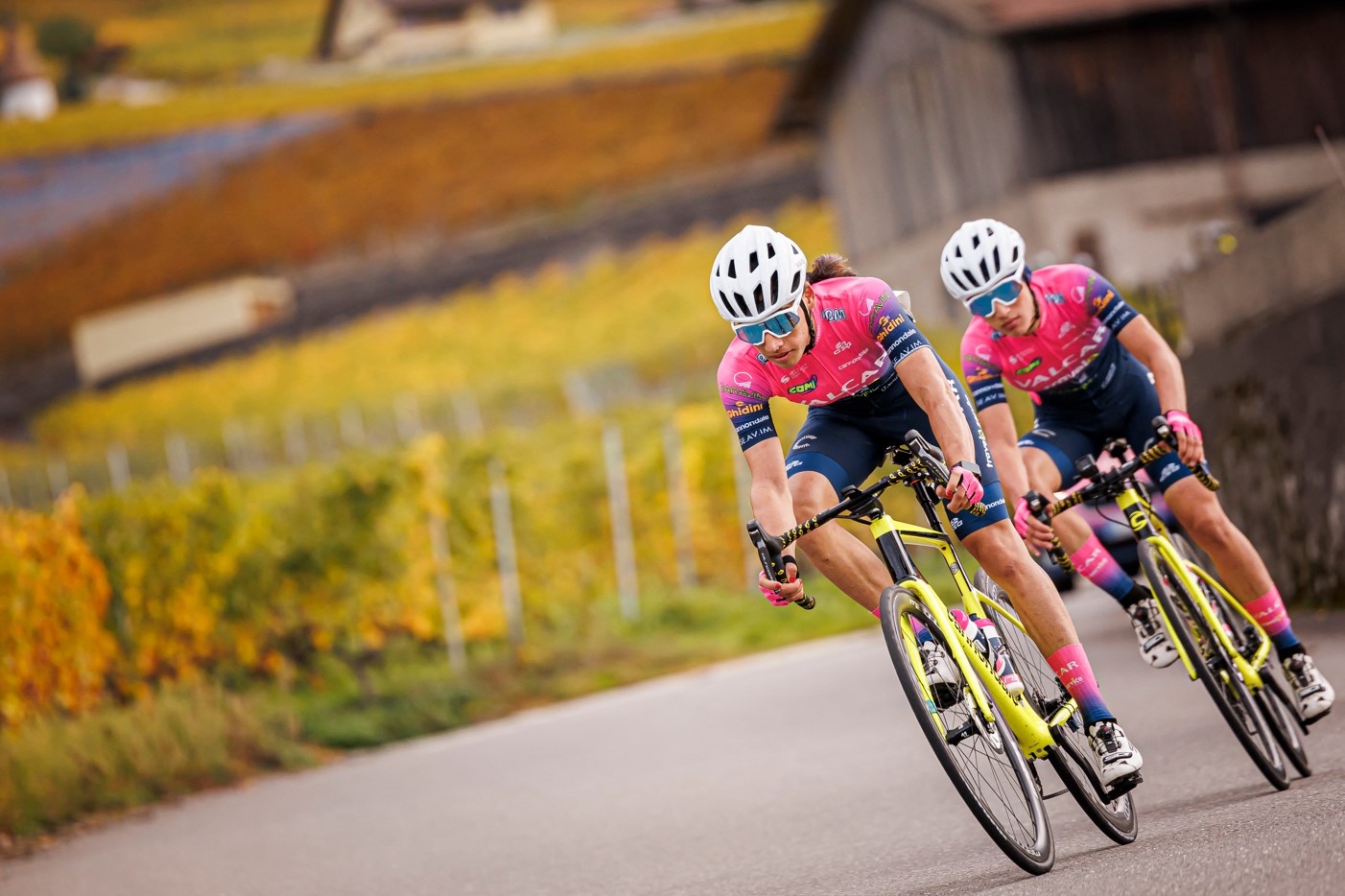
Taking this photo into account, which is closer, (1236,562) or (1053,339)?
(1236,562)

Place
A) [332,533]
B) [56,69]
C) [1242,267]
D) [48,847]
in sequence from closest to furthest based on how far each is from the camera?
[48,847]
[1242,267]
[332,533]
[56,69]

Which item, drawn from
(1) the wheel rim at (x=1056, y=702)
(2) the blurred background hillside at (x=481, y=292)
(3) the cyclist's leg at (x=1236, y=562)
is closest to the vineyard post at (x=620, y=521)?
(2) the blurred background hillside at (x=481, y=292)

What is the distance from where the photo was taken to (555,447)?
29.5 metres

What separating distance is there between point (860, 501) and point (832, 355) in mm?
716

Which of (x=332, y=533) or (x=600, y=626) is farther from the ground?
(x=332, y=533)

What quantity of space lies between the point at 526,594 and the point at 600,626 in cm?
88

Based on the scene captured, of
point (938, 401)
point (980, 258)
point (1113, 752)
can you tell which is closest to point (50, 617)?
point (980, 258)

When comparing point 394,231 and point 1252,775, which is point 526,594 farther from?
point 394,231

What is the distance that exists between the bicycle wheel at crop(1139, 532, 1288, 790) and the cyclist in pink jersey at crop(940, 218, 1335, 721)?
24 cm

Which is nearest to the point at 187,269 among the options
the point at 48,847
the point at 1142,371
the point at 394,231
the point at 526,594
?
the point at 394,231

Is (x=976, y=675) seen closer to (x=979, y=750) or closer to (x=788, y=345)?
(x=979, y=750)

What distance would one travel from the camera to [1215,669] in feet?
22.6

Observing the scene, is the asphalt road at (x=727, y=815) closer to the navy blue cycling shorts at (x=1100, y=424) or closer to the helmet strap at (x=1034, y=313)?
the navy blue cycling shorts at (x=1100, y=424)

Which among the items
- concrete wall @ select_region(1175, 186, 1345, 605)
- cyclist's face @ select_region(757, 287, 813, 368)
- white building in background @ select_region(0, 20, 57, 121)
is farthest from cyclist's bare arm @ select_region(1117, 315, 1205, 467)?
white building in background @ select_region(0, 20, 57, 121)
